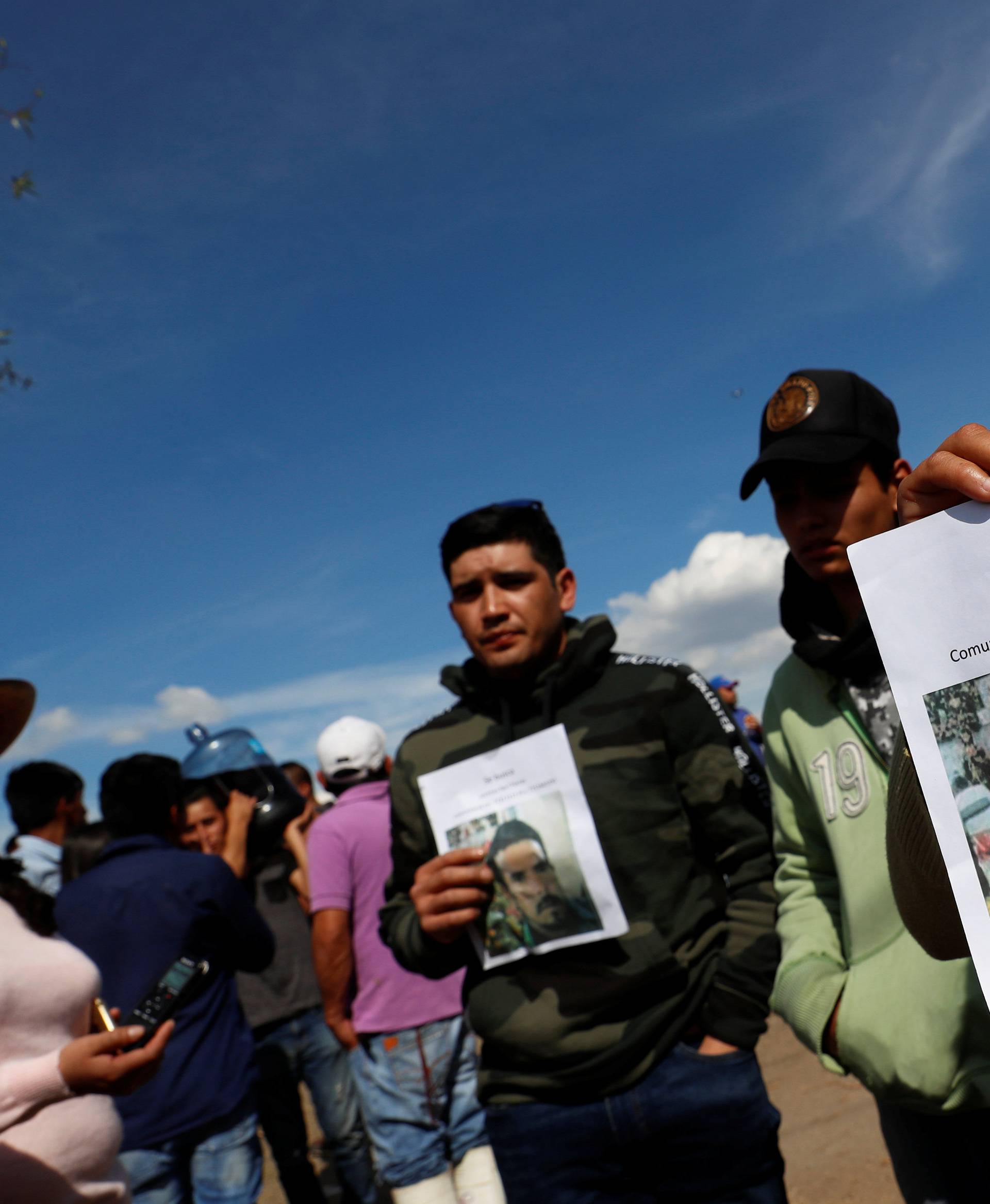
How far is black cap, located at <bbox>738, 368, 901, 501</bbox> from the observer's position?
186 centimetres

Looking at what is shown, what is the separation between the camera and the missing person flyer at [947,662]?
0.93 metres

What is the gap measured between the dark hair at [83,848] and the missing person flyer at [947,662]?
12.4 feet

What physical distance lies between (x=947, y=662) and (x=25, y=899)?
7.16 ft

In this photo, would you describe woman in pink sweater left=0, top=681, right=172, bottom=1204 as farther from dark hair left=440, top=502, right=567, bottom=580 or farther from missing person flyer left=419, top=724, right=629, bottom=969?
dark hair left=440, top=502, right=567, bottom=580

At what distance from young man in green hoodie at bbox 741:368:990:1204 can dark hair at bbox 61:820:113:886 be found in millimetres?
3057

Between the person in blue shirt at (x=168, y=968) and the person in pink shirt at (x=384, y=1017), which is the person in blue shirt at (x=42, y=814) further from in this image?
the person in pink shirt at (x=384, y=1017)

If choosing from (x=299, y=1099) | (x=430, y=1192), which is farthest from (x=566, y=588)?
(x=299, y=1099)

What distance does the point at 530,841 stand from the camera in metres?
2.13

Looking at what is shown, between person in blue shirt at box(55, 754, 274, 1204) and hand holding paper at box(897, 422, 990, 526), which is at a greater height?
hand holding paper at box(897, 422, 990, 526)

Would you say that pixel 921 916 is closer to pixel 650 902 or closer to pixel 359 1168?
pixel 650 902

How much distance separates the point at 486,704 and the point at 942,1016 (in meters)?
1.26

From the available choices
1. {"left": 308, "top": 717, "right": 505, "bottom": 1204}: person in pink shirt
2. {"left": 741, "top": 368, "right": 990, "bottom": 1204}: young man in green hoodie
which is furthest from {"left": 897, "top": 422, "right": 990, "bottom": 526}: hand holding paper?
{"left": 308, "top": 717, "right": 505, "bottom": 1204}: person in pink shirt

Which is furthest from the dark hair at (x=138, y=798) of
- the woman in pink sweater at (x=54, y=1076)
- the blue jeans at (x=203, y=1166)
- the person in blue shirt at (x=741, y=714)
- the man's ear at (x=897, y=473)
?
the person in blue shirt at (x=741, y=714)

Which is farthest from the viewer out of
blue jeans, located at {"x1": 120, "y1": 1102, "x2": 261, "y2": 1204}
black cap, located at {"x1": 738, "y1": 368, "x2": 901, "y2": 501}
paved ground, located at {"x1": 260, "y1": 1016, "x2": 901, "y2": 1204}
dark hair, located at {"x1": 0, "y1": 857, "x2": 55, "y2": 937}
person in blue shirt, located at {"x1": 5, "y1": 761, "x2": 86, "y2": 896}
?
person in blue shirt, located at {"x1": 5, "y1": 761, "x2": 86, "y2": 896}
